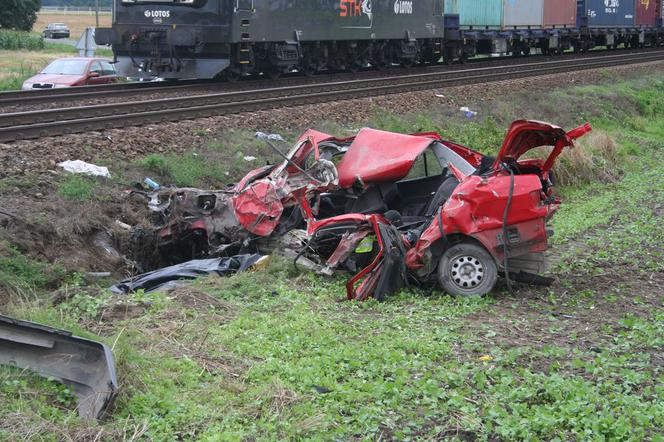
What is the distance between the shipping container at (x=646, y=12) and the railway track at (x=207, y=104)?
24468mm

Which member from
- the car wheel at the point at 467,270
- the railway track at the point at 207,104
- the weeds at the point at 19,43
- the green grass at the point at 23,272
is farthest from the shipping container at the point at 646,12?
the green grass at the point at 23,272

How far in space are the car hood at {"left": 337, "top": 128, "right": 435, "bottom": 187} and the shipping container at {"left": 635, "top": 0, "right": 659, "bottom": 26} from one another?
42731mm

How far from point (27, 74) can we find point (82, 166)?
1887 cm

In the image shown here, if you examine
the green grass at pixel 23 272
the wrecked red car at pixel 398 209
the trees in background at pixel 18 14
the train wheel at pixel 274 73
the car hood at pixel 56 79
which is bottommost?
the green grass at pixel 23 272

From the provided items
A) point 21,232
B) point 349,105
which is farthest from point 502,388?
point 349,105

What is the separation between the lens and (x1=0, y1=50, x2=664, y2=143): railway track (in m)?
13.0

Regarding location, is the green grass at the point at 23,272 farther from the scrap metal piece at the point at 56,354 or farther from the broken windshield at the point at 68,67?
the broken windshield at the point at 68,67

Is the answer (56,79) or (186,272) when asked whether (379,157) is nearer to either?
(186,272)

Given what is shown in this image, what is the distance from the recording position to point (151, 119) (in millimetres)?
14273

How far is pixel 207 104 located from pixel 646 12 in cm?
3990

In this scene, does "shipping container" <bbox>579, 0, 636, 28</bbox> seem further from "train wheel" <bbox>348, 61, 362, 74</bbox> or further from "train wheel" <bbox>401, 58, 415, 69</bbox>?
"train wheel" <bbox>348, 61, 362, 74</bbox>

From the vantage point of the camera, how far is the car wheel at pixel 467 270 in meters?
8.25

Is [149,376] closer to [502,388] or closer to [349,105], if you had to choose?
[502,388]

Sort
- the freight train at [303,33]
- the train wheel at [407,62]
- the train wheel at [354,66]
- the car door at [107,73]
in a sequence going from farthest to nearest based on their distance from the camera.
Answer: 1. the train wheel at [407,62]
2. the train wheel at [354,66]
3. the car door at [107,73]
4. the freight train at [303,33]
